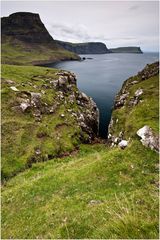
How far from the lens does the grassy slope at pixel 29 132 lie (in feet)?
139

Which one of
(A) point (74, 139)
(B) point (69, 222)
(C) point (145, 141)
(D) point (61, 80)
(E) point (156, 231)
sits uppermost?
(D) point (61, 80)

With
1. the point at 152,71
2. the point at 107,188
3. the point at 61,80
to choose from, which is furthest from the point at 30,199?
the point at 152,71

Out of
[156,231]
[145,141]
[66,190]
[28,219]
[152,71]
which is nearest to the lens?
[156,231]

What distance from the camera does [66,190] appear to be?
22953 mm

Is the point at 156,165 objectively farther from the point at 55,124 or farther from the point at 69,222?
the point at 55,124

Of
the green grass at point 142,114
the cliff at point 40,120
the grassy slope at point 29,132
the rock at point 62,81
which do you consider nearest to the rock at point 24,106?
the cliff at point 40,120

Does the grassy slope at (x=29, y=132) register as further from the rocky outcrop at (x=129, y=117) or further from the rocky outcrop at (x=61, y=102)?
the rocky outcrop at (x=129, y=117)

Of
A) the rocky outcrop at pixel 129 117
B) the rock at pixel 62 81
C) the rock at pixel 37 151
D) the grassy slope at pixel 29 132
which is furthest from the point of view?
the rock at pixel 62 81

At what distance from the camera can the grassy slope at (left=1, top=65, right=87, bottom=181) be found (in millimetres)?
42250

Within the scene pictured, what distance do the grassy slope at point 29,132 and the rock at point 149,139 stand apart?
21.2m

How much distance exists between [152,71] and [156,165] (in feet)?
219

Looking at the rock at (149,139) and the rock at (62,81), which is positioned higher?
the rock at (62,81)

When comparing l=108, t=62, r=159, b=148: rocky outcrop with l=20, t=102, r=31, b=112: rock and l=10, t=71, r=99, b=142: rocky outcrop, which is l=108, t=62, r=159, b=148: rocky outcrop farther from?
l=20, t=102, r=31, b=112: rock

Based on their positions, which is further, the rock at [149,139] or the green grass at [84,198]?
the rock at [149,139]
